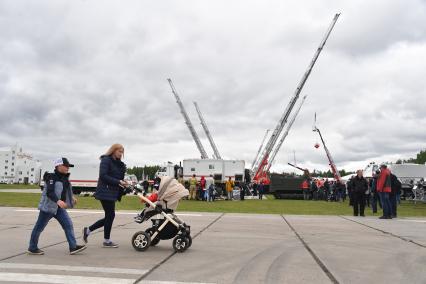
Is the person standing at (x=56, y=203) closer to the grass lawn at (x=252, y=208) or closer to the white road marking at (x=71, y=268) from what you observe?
the white road marking at (x=71, y=268)

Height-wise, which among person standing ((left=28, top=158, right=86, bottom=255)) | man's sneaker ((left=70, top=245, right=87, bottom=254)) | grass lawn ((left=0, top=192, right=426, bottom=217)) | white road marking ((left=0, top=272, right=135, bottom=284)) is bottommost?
white road marking ((left=0, top=272, right=135, bottom=284))

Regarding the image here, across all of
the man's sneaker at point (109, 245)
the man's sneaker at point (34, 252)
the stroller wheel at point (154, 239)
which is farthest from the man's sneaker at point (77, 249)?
the stroller wheel at point (154, 239)

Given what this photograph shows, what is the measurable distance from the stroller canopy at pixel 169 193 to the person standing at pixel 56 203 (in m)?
1.50

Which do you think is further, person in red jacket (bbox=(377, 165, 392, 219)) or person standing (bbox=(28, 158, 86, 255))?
person in red jacket (bbox=(377, 165, 392, 219))

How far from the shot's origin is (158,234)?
850 cm

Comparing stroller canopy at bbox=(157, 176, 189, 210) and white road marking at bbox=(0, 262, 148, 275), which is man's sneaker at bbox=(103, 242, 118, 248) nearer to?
stroller canopy at bbox=(157, 176, 189, 210)

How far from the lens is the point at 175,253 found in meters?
8.19

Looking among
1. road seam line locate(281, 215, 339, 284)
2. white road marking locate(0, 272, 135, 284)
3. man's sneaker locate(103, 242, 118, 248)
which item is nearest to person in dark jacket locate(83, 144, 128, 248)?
man's sneaker locate(103, 242, 118, 248)

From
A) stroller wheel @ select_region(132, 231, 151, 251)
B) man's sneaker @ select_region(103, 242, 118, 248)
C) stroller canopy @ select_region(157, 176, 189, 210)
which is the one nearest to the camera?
stroller wheel @ select_region(132, 231, 151, 251)

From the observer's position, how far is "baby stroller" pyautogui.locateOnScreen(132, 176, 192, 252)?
27.1 ft

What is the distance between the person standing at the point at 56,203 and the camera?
7.60 m

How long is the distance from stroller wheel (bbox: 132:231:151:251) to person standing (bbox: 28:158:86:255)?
0.85 meters

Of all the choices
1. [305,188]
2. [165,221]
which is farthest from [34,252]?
[305,188]

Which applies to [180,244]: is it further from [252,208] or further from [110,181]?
[252,208]
